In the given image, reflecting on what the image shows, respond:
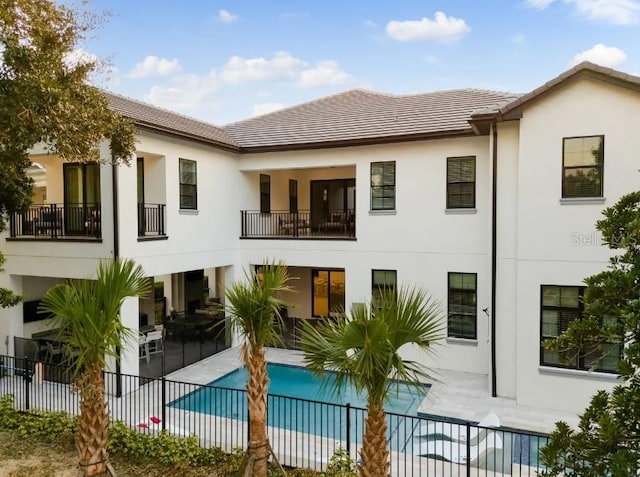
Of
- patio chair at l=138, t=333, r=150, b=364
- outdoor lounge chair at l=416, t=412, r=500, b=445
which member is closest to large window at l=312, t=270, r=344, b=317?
patio chair at l=138, t=333, r=150, b=364

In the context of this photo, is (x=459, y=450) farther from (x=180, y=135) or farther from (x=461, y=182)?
(x=180, y=135)

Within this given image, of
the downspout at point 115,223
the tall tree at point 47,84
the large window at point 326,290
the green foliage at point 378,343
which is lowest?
the large window at point 326,290

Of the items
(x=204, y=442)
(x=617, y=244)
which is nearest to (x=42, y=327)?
(x=204, y=442)

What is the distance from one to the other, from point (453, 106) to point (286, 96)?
982 inches

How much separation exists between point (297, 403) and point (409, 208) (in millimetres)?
6724

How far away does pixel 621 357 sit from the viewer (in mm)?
3775

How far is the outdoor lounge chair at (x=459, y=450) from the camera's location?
26.3 ft

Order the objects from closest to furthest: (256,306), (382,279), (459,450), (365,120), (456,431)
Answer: (256,306) < (459,450) < (456,431) < (382,279) < (365,120)

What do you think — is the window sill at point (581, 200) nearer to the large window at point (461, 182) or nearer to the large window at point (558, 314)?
the large window at point (558, 314)

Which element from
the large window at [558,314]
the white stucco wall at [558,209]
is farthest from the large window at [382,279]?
the large window at [558,314]

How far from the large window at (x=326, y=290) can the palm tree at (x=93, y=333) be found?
43.2ft

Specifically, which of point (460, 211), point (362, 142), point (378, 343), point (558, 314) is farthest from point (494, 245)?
point (378, 343)

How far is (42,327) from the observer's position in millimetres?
14562

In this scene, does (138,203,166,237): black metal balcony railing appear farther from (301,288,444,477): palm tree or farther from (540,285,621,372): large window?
(540,285,621,372): large window
